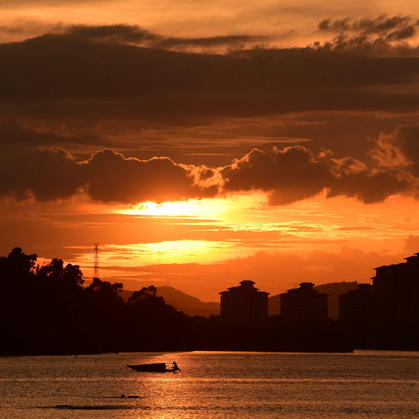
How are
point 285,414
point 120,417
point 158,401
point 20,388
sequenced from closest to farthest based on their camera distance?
point 120,417 → point 285,414 → point 158,401 → point 20,388

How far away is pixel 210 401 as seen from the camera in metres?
162

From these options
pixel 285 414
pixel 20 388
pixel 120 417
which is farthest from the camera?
pixel 20 388

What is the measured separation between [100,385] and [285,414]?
61946 mm

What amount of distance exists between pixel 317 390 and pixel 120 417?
6751 cm

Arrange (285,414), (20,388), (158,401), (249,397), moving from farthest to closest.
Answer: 1. (20,388)
2. (249,397)
3. (158,401)
4. (285,414)

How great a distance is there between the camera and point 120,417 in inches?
5221

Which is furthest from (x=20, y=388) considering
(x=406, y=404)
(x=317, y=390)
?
(x=406, y=404)

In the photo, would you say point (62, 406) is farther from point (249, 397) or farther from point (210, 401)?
point (249, 397)

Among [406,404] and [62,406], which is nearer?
[62,406]

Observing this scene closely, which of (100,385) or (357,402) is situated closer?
(357,402)

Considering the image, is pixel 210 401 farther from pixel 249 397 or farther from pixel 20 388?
pixel 20 388

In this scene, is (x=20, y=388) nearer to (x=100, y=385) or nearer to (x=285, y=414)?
(x=100, y=385)

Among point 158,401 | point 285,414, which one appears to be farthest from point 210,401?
point 285,414

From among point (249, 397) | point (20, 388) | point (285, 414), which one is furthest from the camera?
point (20, 388)
